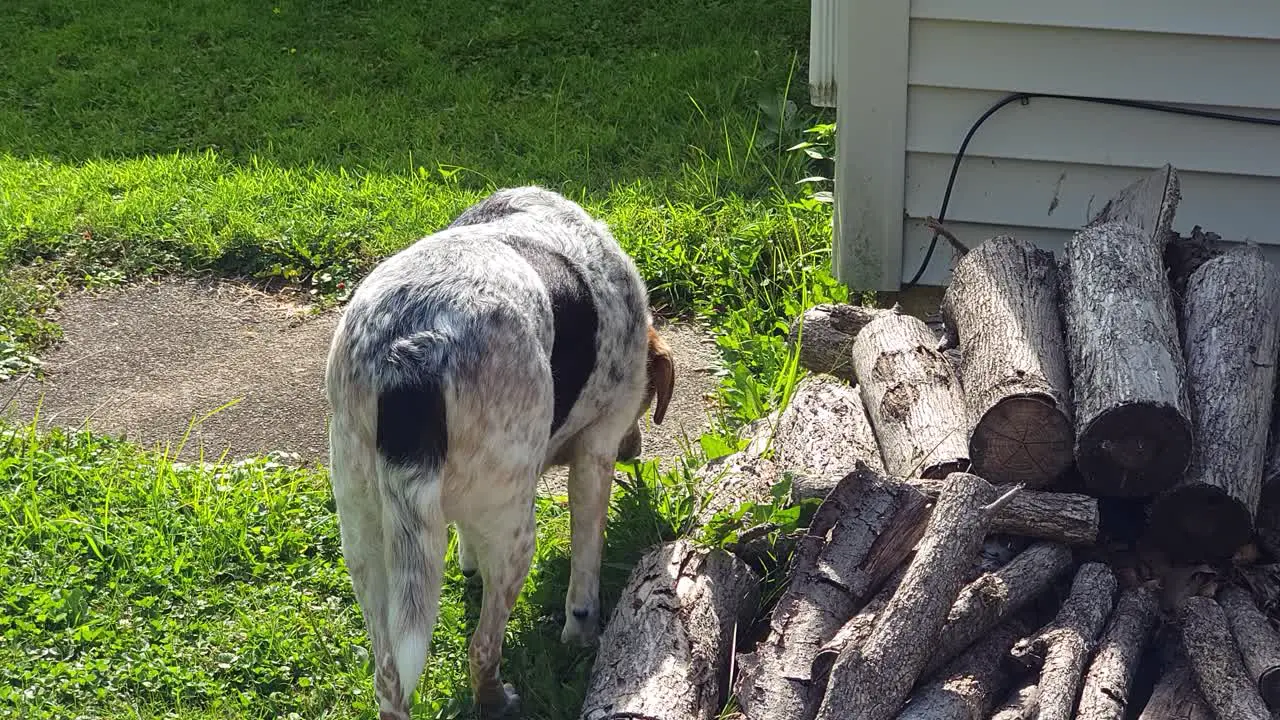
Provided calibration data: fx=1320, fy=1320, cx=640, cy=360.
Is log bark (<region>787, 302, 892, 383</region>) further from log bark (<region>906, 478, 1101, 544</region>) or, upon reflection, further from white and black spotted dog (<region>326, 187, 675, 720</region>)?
log bark (<region>906, 478, 1101, 544</region>)

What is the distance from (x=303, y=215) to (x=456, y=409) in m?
3.95

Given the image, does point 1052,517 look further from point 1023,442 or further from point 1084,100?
point 1084,100

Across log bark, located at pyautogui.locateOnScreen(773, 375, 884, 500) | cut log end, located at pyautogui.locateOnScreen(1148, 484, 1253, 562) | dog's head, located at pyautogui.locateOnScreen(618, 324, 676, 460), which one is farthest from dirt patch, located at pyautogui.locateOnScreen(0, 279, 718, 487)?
cut log end, located at pyautogui.locateOnScreen(1148, 484, 1253, 562)

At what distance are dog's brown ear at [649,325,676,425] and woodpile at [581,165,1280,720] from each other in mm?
389

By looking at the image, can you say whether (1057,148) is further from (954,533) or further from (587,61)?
(587,61)

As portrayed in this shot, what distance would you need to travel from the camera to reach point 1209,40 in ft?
16.9

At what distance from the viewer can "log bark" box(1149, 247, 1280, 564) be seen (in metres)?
3.53

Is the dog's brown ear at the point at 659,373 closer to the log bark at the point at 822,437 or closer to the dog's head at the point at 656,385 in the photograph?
the dog's head at the point at 656,385

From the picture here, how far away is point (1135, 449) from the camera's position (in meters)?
3.51

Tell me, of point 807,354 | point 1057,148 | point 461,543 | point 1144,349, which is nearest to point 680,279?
point 807,354

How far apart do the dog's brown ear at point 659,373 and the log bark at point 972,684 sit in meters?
1.48

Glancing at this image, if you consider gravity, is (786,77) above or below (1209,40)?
below

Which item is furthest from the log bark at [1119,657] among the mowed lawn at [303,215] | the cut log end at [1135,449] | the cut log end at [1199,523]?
the mowed lawn at [303,215]

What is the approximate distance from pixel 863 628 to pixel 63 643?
2.46 m
